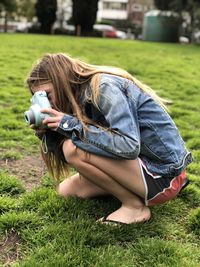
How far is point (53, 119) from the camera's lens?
3.09 metres

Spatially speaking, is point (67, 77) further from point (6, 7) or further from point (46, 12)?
point (6, 7)

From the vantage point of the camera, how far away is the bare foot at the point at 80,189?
141 inches

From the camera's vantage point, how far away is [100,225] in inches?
124

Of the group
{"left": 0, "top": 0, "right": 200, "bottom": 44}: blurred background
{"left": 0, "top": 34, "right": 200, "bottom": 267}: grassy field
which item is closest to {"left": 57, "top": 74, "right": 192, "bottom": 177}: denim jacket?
{"left": 0, "top": 34, "right": 200, "bottom": 267}: grassy field

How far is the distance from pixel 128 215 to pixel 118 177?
0.30 metres

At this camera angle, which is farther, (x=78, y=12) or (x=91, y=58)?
A: (x=78, y=12)

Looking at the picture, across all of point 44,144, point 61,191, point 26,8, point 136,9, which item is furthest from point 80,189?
point 136,9

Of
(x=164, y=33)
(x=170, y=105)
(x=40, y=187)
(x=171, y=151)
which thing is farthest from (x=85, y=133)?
(x=164, y=33)

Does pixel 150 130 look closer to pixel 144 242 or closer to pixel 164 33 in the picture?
pixel 144 242

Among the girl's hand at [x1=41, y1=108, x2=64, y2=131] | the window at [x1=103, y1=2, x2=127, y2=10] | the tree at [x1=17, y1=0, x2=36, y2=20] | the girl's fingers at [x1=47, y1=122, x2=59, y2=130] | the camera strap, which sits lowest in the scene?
the window at [x1=103, y1=2, x2=127, y2=10]

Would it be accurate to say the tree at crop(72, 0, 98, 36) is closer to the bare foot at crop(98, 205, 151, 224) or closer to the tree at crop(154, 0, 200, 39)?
the tree at crop(154, 0, 200, 39)

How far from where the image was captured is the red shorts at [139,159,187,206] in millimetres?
3148

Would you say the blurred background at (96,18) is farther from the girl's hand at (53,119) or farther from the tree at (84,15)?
the girl's hand at (53,119)

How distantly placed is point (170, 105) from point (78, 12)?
2714 cm
